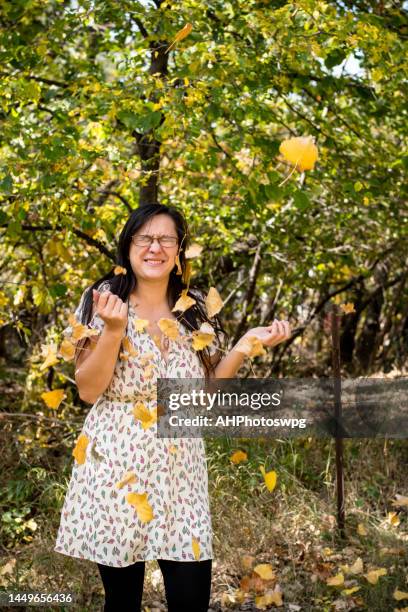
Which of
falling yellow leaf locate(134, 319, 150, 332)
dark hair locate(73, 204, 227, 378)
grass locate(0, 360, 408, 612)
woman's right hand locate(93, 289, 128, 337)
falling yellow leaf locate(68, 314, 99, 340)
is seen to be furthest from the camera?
grass locate(0, 360, 408, 612)

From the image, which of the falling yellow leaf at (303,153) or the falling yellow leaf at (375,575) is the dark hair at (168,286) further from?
the falling yellow leaf at (375,575)

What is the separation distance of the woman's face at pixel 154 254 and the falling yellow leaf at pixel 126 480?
0.59 meters

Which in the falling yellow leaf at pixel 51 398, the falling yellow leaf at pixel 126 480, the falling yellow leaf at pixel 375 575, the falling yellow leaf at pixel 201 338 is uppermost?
the falling yellow leaf at pixel 201 338

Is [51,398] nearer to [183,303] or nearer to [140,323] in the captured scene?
[140,323]

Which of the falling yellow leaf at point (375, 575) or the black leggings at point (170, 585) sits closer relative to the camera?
the black leggings at point (170, 585)

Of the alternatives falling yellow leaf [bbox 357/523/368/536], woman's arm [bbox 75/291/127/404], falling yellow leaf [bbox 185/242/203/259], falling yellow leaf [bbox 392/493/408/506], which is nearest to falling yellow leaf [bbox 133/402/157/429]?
woman's arm [bbox 75/291/127/404]

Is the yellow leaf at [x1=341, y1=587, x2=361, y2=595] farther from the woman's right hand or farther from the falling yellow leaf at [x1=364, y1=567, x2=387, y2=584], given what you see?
the woman's right hand

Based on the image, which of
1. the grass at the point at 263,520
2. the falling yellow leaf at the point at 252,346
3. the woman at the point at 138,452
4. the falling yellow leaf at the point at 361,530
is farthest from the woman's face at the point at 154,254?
the falling yellow leaf at the point at 361,530

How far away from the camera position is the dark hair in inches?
94.0

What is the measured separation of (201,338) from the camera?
92.6 inches

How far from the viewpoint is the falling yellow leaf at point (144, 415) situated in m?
2.24

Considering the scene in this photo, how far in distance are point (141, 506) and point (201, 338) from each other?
0.53m

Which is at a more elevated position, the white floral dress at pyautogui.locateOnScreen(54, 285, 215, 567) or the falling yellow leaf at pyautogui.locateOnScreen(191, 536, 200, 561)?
the white floral dress at pyautogui.locateOnScreen(54, 285, 215, 567)

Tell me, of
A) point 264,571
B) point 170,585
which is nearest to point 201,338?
point 170,585
